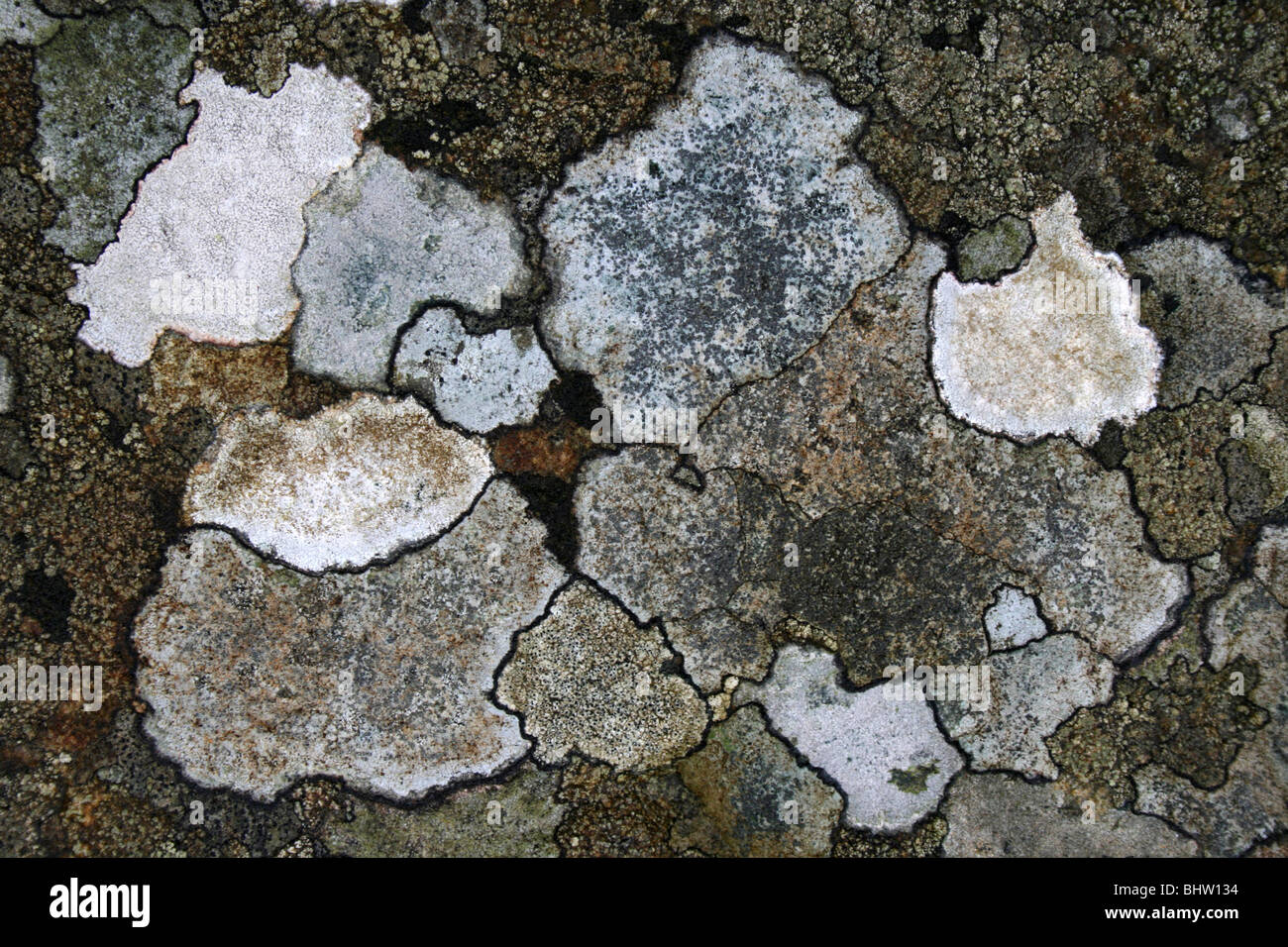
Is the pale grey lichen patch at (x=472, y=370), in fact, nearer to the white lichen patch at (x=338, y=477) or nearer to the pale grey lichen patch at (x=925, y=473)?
the white lichen patch at (x=338, y=477)

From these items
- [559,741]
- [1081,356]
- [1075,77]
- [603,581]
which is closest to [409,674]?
[559,741]

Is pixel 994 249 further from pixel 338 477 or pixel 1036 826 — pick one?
pixel 338 477

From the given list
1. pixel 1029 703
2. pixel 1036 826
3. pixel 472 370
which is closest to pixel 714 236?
pixel 472 370

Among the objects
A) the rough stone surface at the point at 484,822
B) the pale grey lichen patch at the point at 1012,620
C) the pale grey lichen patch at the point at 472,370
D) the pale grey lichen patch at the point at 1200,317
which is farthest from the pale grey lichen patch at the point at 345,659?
the pale grey lichen patch at the point at 1200,317

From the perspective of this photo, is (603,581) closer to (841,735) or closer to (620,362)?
(620,362)

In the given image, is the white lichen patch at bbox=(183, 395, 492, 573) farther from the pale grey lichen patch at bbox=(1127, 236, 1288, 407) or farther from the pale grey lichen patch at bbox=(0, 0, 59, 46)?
the pale grey lichen patch at bbox=(1127, 236, 1288, 407)
